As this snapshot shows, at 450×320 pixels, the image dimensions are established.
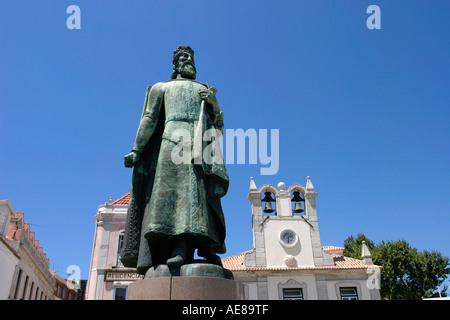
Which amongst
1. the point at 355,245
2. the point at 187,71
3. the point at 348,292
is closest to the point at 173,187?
the point at 187,71

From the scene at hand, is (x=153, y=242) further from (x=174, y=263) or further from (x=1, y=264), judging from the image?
(x=1, y=264)

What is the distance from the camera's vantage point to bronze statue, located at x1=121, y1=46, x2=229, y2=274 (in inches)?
144

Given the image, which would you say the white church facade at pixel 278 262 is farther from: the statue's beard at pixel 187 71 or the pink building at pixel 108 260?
the statue's beard at pixel 187 71

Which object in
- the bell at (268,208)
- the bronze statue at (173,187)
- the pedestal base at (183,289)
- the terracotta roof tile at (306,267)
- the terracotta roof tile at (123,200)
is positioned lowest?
the pedestal base at (183,289)

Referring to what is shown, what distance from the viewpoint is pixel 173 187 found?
3893 mm

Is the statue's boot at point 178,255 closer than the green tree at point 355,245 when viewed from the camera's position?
Yes

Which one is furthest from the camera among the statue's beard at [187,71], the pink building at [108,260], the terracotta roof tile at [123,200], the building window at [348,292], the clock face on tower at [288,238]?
the terracotta roof tile at [123,200]

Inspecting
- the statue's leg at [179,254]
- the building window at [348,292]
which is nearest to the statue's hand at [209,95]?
the statue's leg at [179,254]

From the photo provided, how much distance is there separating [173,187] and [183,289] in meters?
1.16

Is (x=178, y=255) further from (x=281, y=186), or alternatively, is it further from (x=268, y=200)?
(x=281, y=186)

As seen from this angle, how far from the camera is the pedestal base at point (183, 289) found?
3.09 metres

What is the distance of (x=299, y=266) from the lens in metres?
23.5

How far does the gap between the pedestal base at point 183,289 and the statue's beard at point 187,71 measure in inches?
113

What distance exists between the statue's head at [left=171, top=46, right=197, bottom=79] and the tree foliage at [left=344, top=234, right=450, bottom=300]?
30.3 m
